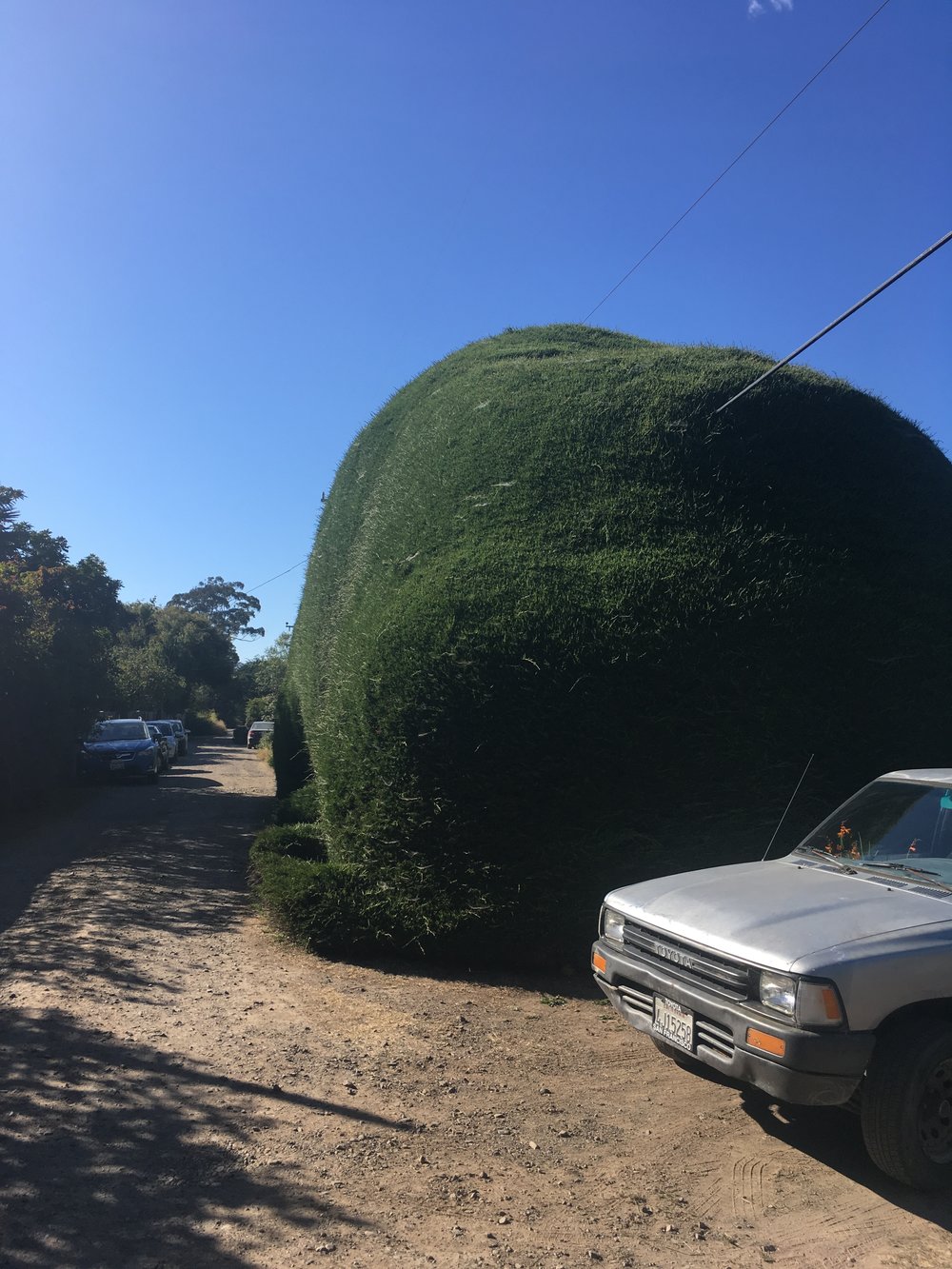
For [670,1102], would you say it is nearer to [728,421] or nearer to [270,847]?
[270,847]

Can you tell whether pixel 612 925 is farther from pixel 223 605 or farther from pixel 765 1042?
pixel 223 605

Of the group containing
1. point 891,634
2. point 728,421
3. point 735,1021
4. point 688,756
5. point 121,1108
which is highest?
point 728,421

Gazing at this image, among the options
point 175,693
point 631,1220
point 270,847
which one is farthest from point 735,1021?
point 175,693

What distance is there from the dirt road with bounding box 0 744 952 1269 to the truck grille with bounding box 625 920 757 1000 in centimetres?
79

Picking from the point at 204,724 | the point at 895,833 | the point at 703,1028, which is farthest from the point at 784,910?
the point at 204,724

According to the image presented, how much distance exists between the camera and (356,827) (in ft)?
24.1

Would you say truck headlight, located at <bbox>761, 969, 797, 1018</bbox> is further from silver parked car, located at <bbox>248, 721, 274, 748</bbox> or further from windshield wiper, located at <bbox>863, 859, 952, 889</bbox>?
silver parked car, located at <bbox>248, 721, 274, 748</bbox>

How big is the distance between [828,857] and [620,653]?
2.40 meters

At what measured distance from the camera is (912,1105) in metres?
3.61

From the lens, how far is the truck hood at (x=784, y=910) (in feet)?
12.4

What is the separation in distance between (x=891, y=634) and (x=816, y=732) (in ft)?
4.10

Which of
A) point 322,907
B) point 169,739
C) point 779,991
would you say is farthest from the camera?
point 169,739

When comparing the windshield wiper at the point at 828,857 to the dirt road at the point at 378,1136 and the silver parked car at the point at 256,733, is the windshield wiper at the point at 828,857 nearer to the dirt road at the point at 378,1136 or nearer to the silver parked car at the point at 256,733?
the dirt road at the point at 378,1136

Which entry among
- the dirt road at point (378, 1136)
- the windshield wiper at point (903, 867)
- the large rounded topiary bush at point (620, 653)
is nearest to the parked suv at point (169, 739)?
the large rounded topiary bush at point (620, 653)
